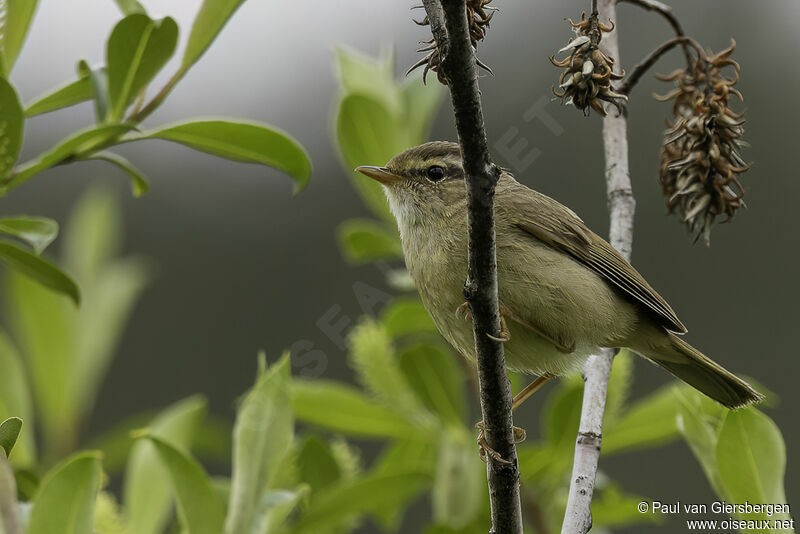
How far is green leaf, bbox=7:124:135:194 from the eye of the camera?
6.34 feet

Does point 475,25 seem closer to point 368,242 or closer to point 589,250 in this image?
point 368,242

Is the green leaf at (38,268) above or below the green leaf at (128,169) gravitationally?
below

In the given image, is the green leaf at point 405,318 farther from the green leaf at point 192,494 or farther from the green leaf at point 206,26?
the green leaf at point 206,26

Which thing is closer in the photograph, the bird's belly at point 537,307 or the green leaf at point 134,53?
the green leaf at point 134,53

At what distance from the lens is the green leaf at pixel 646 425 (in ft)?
8.71

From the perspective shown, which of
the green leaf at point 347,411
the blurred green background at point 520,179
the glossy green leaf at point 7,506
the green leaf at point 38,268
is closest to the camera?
the glossy green leaf at point 7,506

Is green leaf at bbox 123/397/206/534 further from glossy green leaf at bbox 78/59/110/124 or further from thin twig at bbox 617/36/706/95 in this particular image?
thin twig at bbox 617/36/706/95

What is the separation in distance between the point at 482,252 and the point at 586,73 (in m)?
0.54

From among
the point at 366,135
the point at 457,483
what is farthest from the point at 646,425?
the point at 366,135

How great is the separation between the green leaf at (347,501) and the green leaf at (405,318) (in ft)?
2.35

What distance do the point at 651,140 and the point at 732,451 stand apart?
10244mm

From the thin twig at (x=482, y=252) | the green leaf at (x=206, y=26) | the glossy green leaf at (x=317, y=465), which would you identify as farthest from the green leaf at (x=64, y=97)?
the glossy green leaf at (x=317, y=465)

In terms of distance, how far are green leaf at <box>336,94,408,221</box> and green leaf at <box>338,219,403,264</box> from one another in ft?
0.64

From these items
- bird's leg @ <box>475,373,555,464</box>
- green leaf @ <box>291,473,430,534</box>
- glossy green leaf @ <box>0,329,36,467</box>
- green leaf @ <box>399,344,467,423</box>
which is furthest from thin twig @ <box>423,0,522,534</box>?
glossy green leaf @ <box>0,329,36,467</box>
